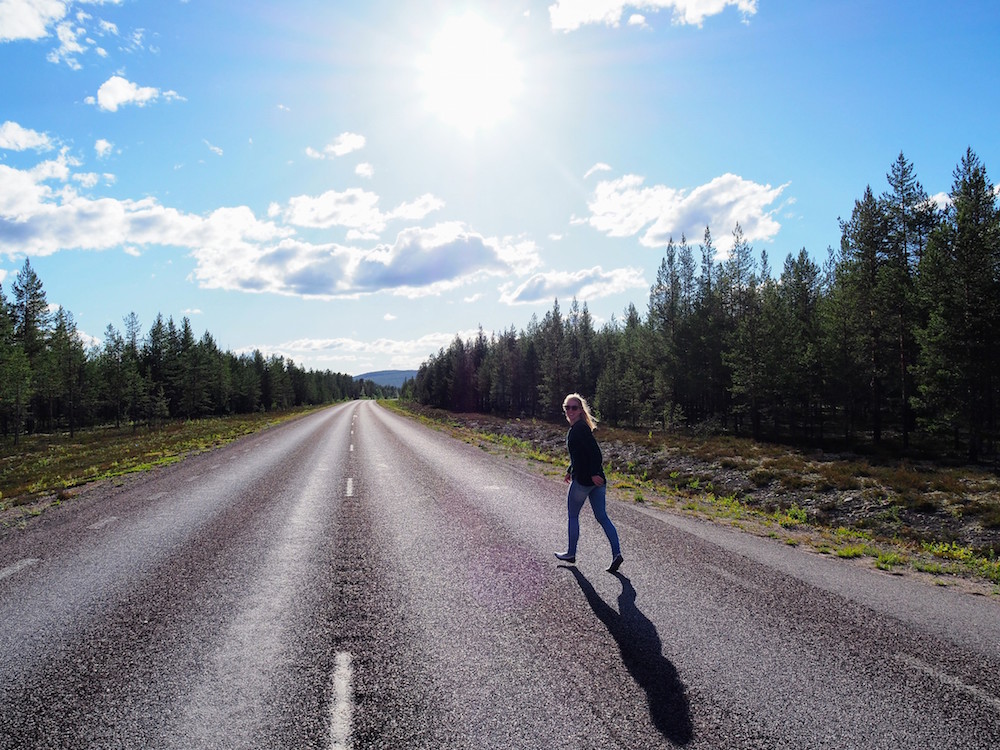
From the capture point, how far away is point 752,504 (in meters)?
14.1

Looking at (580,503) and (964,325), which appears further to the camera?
(964,325)

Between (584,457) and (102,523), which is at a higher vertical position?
(584,457)

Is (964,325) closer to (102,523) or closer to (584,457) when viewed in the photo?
(584,457)

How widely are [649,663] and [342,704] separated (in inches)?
96.8

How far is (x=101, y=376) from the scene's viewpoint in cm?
5809

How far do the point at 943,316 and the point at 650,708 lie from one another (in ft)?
92.0

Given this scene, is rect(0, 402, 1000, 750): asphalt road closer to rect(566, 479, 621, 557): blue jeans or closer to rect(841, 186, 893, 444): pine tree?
rect(566, 479, 621, 557): blue jeans

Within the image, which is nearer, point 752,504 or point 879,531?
point 879,531

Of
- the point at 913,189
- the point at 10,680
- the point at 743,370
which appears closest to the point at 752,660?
the point at 10,680

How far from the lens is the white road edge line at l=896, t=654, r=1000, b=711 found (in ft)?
12.2

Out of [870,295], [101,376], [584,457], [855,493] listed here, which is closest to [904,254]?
[870,295]

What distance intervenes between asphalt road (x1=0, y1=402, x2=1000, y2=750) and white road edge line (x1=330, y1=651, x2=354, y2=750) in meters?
0.02

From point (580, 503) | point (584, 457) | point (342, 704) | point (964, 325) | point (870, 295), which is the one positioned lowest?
point (342, 704)

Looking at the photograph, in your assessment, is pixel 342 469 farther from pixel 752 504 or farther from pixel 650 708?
pixel 650 708
